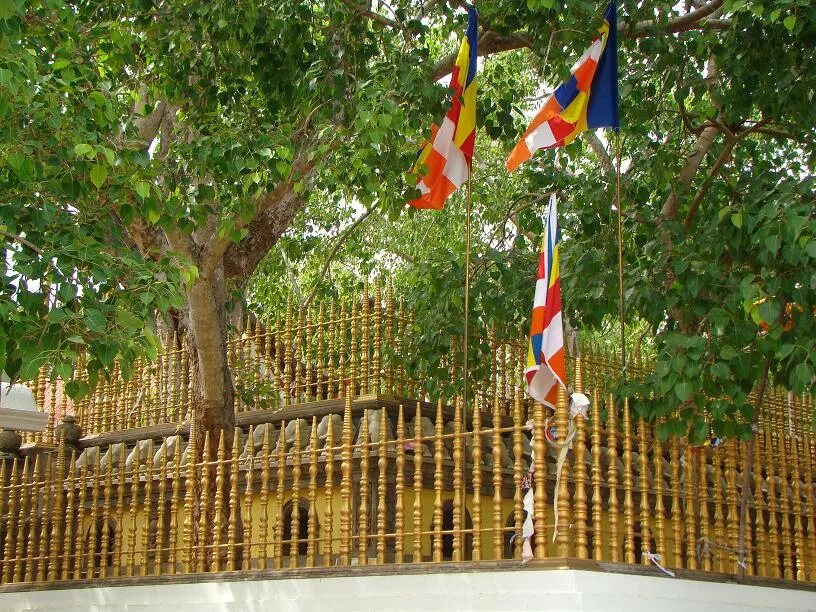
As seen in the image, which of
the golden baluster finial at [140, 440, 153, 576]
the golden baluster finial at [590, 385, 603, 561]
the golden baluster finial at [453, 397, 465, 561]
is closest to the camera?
the golden baluster finial at [590, 385, 603, 561]

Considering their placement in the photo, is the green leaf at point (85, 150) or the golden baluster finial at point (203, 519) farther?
the golden baluster finial at point (203, 519)

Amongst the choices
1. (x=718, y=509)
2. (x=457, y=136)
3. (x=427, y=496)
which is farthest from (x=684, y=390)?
(x=427, y=496)

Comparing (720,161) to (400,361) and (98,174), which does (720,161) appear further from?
(98,174)

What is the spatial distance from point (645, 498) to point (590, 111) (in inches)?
114

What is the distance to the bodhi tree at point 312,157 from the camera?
275 inches

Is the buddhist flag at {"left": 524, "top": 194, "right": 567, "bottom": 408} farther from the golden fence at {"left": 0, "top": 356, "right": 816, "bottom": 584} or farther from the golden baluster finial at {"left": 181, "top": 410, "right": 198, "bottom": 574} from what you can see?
the golden baluster finial at {"left": 181, "top": 410, "right": 198, "bottom": 574}

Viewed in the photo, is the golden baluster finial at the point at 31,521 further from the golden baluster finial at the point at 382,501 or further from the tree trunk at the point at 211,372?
the golden baluster finial at the point at 382,501

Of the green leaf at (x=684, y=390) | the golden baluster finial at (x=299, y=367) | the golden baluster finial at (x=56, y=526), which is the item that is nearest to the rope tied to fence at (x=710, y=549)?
the green leaf at (x=684, y=390)

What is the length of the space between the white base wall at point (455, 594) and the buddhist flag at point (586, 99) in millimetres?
3038

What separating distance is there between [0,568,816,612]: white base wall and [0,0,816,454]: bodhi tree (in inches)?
49.9

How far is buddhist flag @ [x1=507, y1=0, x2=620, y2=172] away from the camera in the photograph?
Result: 8.22m

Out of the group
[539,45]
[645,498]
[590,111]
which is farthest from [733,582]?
[539,45]

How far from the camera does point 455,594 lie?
6.73m

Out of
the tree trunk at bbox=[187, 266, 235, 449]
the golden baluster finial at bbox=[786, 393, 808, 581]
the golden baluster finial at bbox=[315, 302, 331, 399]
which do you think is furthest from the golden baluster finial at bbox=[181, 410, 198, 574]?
the golden baluster finial at bbox=[786, 393, 808, 581]
